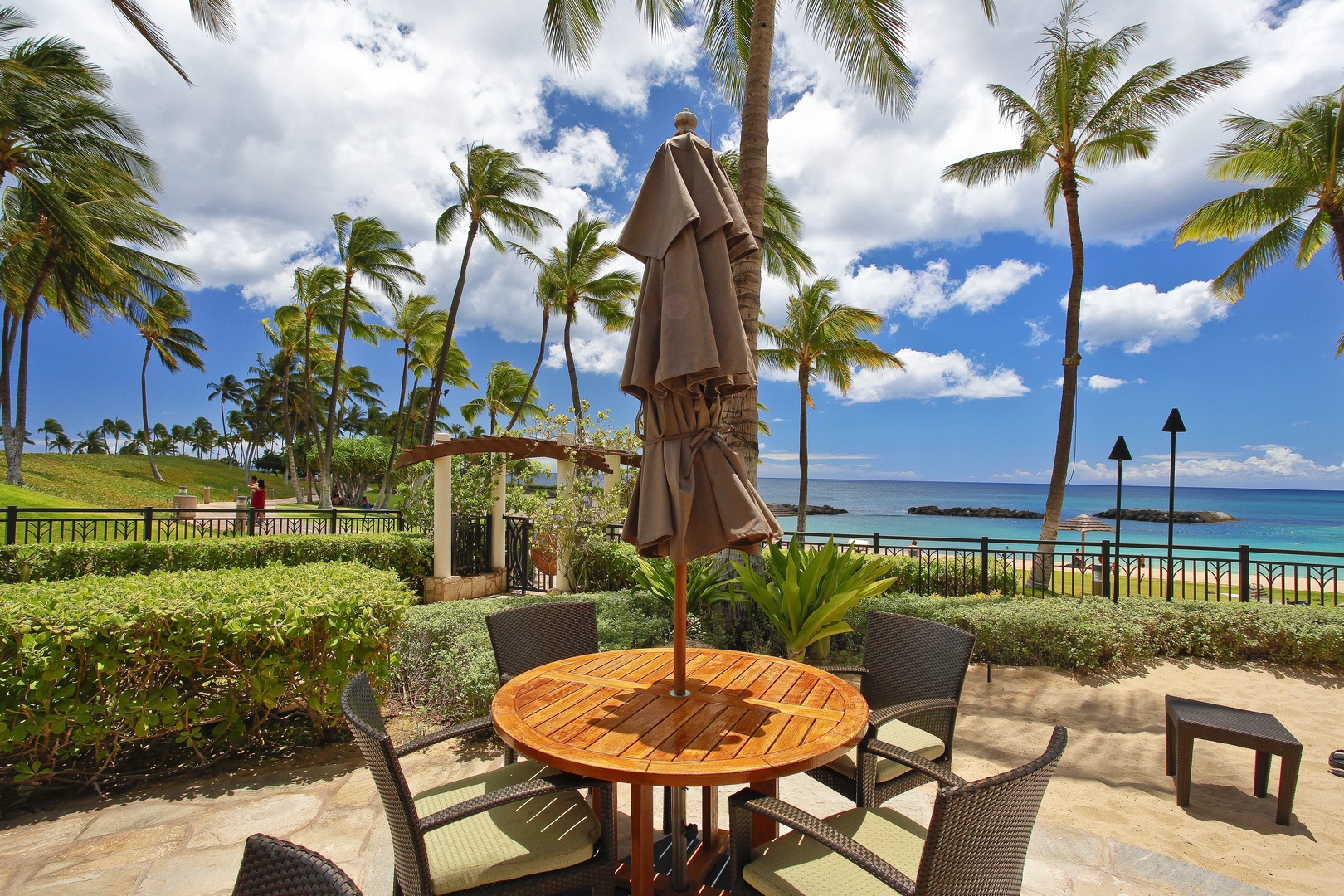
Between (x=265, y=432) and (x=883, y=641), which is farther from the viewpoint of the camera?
(x=265, y=432)

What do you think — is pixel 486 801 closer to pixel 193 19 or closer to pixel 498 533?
pixel 498 533

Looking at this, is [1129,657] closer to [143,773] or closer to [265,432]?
[143,773]

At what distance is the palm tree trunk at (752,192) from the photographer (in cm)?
558

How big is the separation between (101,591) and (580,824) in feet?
10.5

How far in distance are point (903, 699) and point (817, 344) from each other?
57.3ft

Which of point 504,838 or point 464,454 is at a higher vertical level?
point 464,454

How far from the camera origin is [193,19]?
8.84 m

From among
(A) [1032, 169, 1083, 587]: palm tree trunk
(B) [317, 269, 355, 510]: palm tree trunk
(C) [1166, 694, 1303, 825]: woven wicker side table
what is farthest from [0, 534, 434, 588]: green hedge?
(B) [317, 269, 355, 510]: palm tree trunk

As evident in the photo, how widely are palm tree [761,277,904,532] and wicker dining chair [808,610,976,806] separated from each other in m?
15.9

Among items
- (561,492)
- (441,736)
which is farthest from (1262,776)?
(561,492)

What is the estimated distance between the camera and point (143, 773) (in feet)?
11.0

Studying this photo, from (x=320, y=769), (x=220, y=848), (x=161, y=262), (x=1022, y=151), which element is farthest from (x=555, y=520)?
(x=161, y=262)

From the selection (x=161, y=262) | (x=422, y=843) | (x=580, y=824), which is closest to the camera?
(x=422, y=843)

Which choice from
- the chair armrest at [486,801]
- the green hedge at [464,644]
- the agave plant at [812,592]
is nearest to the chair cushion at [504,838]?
the chair armrest at [486,801]
